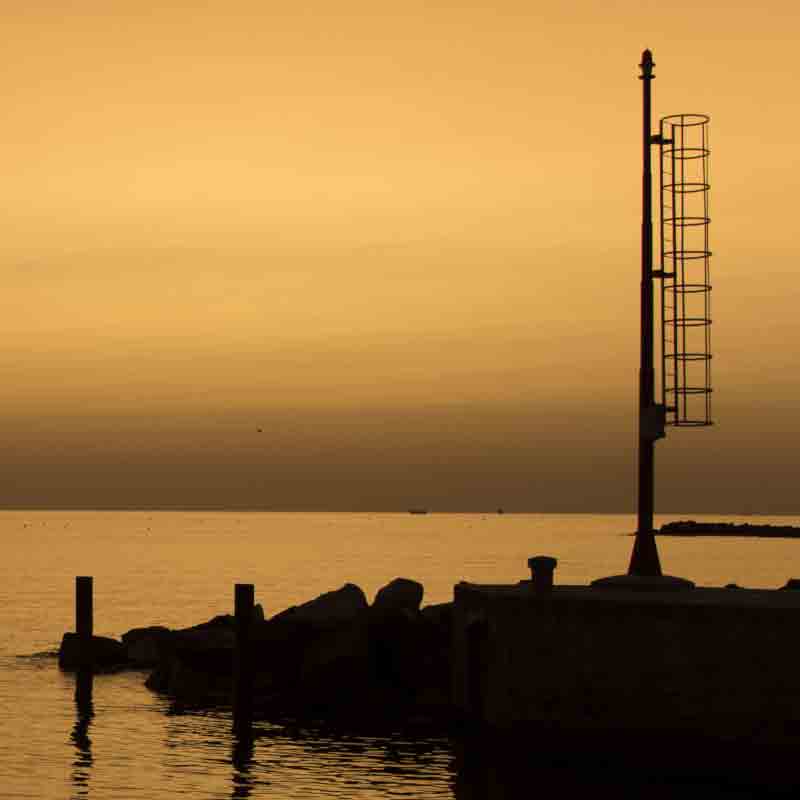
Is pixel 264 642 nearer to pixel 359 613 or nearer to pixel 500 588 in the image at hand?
pixel 359 613

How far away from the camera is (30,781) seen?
24781mm

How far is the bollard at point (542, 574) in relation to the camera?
22734mm

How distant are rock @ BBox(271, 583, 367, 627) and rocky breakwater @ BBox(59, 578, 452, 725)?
23 mm

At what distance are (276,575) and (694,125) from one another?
8233 centimetres

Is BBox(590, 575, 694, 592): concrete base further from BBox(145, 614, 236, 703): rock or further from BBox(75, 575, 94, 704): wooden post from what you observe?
BBox(75, 575, 94, 704): wooden post

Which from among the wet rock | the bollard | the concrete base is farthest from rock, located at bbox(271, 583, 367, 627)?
the bollard

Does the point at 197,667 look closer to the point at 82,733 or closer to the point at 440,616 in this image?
the point at 82,733

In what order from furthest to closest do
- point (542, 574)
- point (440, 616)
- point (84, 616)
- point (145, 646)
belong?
point (145, 646), point (84, 616), point (440, 616), point (542, 574)

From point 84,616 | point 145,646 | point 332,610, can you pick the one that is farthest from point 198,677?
point 145,646

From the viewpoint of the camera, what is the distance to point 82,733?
30.4m

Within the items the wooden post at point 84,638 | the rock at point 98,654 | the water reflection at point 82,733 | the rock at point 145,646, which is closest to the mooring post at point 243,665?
the water reflection at point 82,733

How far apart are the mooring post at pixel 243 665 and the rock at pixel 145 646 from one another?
33.7ft

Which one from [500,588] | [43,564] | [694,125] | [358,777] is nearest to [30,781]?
[358,777]

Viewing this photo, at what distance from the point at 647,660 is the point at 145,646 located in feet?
74.2
